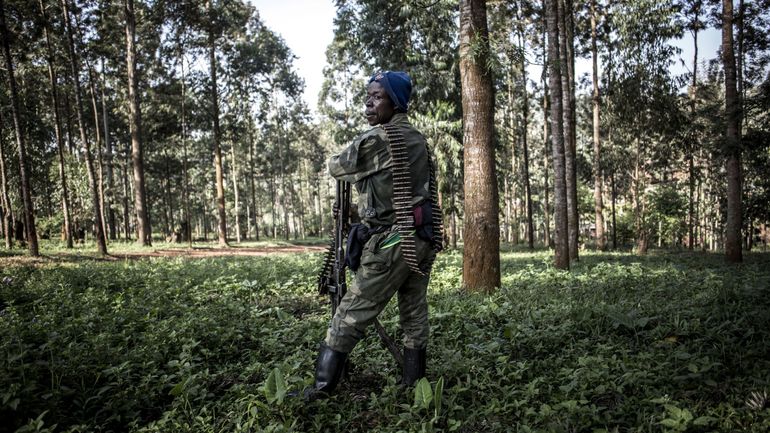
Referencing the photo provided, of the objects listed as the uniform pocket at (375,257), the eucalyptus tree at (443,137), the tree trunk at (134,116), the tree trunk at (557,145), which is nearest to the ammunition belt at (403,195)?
the uniform pocket at (375,257)

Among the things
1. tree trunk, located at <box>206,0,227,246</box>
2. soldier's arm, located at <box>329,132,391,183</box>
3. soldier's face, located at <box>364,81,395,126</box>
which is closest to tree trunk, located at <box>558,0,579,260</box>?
soldier's face, located at <box>364,81,395,126</box>

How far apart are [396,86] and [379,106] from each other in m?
0.21

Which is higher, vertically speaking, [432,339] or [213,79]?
[213,79]

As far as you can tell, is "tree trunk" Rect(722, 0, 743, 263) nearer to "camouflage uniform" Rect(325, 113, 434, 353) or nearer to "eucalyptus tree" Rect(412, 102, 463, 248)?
"eucalyptus tree" Rect(412, 102, 463, 248)

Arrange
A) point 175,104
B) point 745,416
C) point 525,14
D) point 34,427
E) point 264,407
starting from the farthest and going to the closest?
point 175,104 → point 525,14 → point 264,407 → point 745,416 → point 34,427

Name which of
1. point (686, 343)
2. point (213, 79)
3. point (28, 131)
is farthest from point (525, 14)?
point (28, 131)

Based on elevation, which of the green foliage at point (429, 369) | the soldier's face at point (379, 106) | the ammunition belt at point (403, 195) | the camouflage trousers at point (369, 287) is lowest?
the green foliage at point (429, 369)

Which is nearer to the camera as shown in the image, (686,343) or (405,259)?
(405,259)

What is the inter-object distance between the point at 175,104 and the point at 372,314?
1158 inches

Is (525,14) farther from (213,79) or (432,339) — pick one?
(432,339)

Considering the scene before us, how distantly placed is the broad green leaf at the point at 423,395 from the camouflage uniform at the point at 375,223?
1.89 ft

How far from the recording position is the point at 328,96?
96.2 ft

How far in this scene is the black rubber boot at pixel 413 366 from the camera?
3484 millimetres

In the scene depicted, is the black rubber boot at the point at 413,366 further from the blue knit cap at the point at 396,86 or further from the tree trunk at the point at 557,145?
the tree trunk at the point at 557,145
